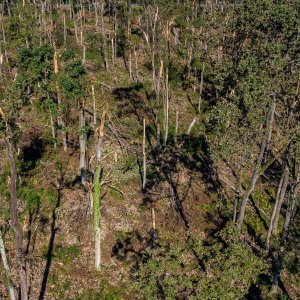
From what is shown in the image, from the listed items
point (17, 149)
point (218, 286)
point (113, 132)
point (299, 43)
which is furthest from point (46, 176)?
point (299, 43)

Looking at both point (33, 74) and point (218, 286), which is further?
point (33, 74)

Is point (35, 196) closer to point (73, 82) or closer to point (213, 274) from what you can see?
point (73, 82)

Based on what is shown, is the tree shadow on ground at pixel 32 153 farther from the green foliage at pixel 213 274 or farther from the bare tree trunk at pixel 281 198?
the bare tree trunk at pixel 281 198

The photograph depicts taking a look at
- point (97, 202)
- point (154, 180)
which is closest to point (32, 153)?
point (154, 180)

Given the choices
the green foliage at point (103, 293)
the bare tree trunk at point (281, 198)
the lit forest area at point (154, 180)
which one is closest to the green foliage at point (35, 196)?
the lit forest area at point (154, 180)

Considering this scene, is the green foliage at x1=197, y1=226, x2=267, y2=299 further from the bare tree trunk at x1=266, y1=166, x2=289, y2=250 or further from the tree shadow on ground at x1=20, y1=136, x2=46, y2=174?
the tree shadow on ground at x1=20, y1=136, x2=46, y2=174

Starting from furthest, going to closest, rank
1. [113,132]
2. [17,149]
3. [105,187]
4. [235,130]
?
[113,132] < [17,149] < [105,187] < [235,130]

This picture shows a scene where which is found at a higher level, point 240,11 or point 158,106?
point 240,11

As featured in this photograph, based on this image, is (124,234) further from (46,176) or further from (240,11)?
(240,11)

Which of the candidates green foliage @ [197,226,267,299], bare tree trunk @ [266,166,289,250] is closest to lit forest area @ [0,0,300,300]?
green foliage @ [197,226,267,299]

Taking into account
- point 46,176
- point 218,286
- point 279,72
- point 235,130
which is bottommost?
point 46,176
